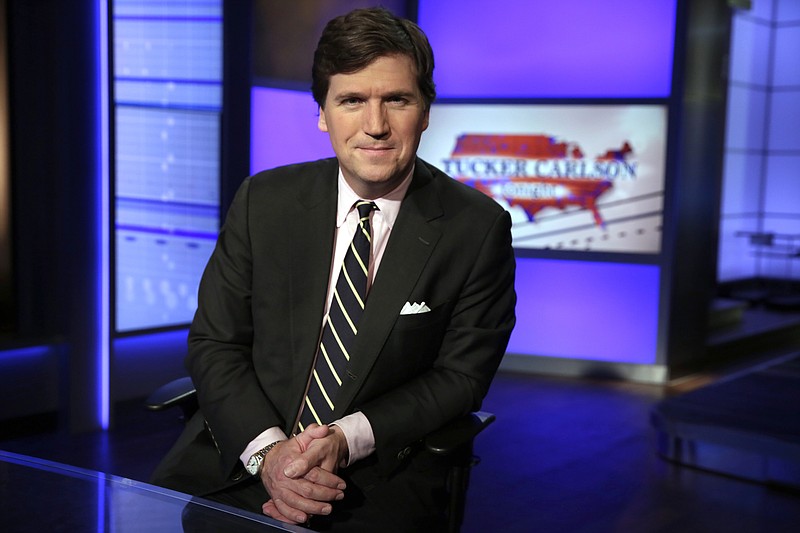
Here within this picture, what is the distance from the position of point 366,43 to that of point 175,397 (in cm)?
88

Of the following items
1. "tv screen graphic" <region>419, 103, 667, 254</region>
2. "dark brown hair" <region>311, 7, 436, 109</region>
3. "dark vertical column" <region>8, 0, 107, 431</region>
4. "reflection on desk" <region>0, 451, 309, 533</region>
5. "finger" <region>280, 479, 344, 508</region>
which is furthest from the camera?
"tv screen graphic" <region>419, 103, 667, 254</region>

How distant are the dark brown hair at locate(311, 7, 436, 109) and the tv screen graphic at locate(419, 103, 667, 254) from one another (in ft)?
13.4

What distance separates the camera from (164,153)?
4.61 metres

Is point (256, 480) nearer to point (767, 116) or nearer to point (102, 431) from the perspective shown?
point (102, 431)

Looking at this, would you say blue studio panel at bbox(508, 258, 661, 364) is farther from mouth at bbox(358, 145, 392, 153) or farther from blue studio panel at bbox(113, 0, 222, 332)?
mouth at bbox(358, 145, 392, 153)

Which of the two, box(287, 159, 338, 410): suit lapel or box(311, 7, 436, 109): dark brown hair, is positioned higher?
box(311, 7, 436, 109): dark brown hair

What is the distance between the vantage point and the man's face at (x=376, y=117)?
5.84 feet

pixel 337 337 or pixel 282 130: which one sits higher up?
pixel 282 130

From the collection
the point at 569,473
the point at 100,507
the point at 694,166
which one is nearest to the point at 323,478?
the point at 100,507

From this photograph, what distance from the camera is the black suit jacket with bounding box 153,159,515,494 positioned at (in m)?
1.87

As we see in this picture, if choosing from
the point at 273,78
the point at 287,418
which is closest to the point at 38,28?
the point at 273,78

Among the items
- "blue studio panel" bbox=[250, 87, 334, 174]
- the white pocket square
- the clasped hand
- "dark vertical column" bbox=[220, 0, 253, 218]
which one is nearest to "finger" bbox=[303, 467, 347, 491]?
the clasped hand

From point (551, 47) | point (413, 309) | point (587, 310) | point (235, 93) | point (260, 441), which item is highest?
point (551, 47)

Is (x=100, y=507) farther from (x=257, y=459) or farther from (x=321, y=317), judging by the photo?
(x=321, y=317)
